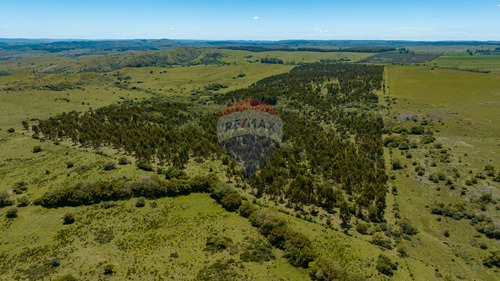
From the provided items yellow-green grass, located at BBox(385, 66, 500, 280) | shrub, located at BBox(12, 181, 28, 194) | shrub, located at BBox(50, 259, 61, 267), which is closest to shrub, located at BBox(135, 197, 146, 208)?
shrub, located at BBox(50, 259, 61, 267)

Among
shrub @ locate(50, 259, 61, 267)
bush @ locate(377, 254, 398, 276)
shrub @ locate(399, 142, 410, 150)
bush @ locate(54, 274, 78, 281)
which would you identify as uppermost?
shrub @ locate(399, 142, 410, 150)

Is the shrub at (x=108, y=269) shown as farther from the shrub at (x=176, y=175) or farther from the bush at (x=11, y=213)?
the shrub at (x=176, y=175)

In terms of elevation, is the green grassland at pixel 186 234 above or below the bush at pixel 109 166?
below

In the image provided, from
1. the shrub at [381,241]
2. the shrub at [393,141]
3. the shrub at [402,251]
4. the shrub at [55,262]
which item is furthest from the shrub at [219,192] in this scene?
the shrub at [393,141]

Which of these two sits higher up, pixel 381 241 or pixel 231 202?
pixel 231 202

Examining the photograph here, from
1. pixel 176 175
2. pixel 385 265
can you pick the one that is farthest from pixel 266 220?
pixel 176 175

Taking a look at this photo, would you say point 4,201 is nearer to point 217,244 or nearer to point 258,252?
point 217,244

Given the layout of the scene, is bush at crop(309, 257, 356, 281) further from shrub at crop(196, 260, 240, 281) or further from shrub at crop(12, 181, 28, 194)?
shrub at crop(12, 181, 28, 194)

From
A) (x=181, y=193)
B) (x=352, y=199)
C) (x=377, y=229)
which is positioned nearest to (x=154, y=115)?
(x=181, y=193)
